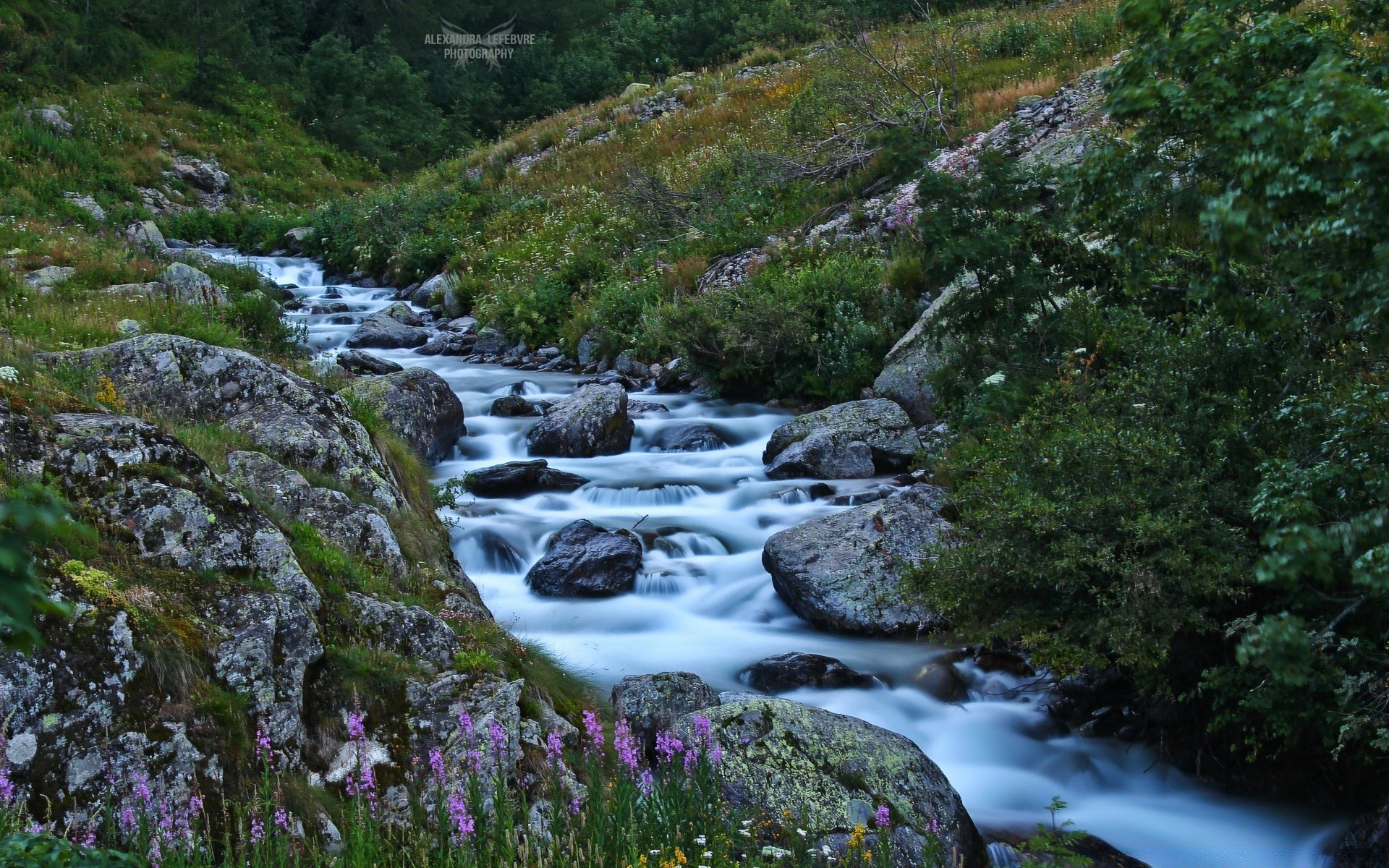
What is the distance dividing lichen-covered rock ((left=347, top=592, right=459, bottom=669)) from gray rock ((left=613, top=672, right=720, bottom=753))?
107 cm

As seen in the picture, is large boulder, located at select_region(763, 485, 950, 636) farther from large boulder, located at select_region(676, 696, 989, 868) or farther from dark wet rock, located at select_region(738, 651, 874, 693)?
large boulder, located at select_region(676, 696, 989, 868)

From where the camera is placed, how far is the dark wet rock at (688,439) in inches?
497

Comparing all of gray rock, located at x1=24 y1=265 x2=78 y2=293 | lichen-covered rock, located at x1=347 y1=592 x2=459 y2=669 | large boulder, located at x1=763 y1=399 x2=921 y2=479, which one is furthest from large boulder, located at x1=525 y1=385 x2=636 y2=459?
lichen-covered rock, located at x1=347 y1=592 x2=459 y2=669

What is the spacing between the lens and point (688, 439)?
1271cm

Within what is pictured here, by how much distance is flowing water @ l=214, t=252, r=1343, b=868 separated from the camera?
20.0ft

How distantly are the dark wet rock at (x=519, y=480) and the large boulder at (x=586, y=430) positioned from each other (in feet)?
3.40

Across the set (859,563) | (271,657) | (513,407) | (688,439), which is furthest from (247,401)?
(513,407)

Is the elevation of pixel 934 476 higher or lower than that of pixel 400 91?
lower

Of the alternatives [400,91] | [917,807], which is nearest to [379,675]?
[917,807]

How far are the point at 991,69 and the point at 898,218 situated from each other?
7479 mm

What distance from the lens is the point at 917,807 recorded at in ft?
16.7

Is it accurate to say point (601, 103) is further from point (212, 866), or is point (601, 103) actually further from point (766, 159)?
point (212, 866)

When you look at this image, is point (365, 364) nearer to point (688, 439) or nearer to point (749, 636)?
point (688, 439)

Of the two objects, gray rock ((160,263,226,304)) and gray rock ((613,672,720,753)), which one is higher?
gray rock ((160,263,226,304))
